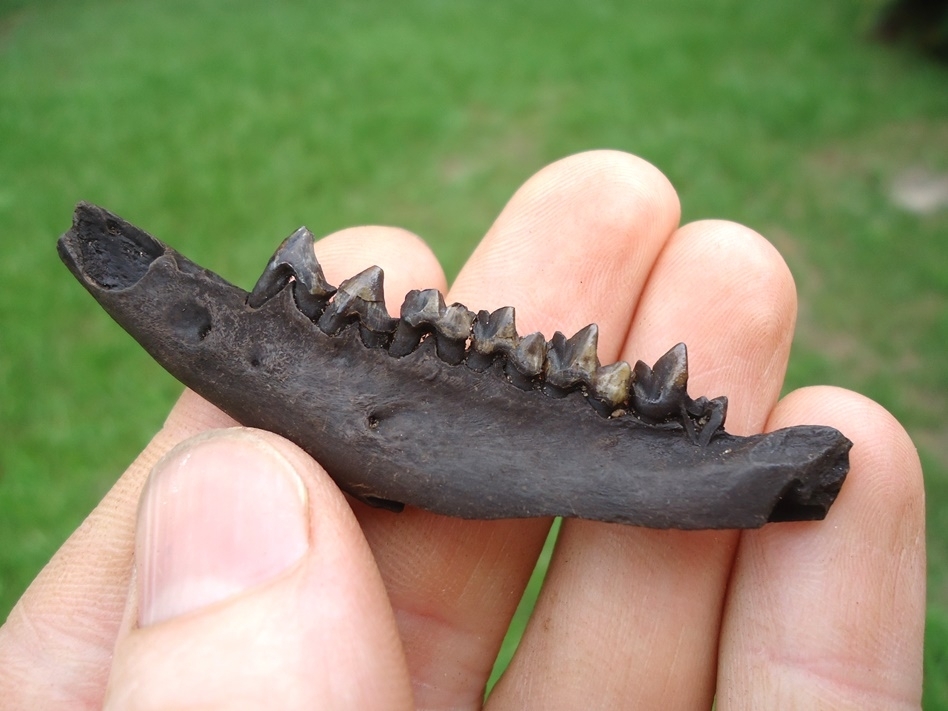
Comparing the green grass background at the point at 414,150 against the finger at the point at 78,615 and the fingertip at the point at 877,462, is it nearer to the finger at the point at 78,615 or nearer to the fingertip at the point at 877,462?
the finger at the point at 78,615

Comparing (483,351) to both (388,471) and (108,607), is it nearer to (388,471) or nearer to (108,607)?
(388,471)

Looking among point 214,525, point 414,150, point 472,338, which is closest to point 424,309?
point 472,338

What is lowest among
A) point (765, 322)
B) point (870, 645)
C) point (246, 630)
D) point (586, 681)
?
point (586, 681)

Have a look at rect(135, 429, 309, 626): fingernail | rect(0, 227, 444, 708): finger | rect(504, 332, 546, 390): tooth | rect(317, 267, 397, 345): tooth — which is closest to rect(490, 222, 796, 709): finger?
rect(504, 332, 546, 390): tooth

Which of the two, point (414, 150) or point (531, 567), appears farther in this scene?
point (414, 150)

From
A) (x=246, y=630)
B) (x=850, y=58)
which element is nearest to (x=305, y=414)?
(x=246, y=630)

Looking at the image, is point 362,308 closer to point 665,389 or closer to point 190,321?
point 190,321

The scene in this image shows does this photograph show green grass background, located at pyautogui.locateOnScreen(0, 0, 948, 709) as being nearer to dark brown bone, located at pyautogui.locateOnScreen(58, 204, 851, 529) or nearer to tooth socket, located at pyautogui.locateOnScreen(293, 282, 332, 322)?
dark brown bone, located at pyautogui.locateOnScreen(58, 204, 851, 529)
